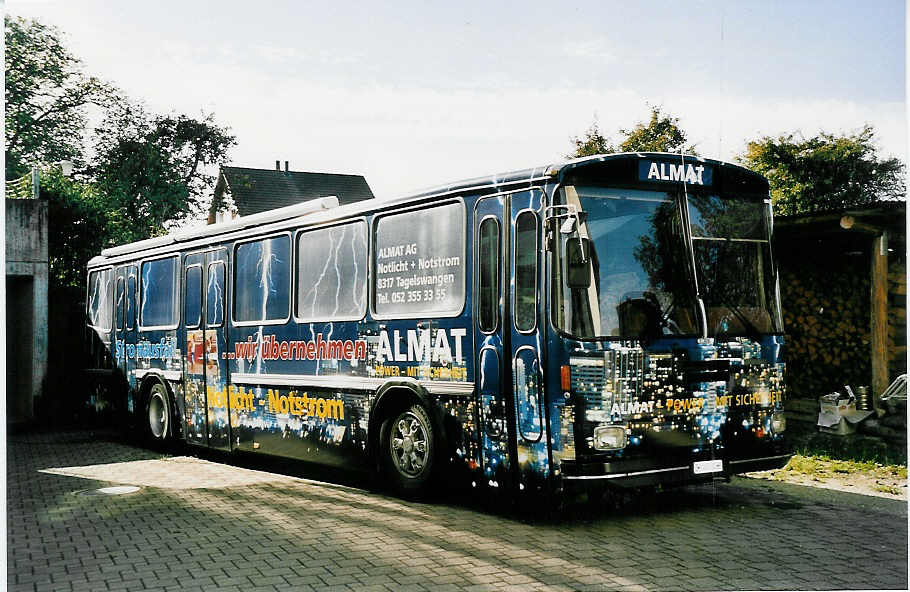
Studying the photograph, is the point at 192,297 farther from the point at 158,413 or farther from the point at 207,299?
the point at 158,413

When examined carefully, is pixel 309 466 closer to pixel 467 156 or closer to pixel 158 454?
pixel 158 454

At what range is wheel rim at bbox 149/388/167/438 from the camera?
1274cm

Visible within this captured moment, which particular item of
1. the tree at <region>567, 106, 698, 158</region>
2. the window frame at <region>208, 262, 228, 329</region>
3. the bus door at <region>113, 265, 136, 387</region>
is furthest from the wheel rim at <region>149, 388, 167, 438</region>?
the tree at <region>567, 106, 698, 158</region>

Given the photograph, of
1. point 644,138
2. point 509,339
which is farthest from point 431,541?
point 644,138

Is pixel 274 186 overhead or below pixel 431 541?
overhead

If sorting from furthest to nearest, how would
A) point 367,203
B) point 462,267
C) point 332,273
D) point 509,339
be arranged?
point 332,273
point 367,203
point 462,267
point 509,339

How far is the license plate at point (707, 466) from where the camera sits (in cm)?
746

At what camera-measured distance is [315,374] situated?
32.0ft

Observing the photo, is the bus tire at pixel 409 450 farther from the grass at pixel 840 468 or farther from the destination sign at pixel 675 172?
the grass at pixel 840 468

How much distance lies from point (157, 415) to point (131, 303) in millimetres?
1640

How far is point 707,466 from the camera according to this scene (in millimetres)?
7512

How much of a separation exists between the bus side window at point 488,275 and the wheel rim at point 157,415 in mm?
6248

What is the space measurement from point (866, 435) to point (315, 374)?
6.31 metres

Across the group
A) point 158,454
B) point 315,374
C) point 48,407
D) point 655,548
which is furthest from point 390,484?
point 48,407
